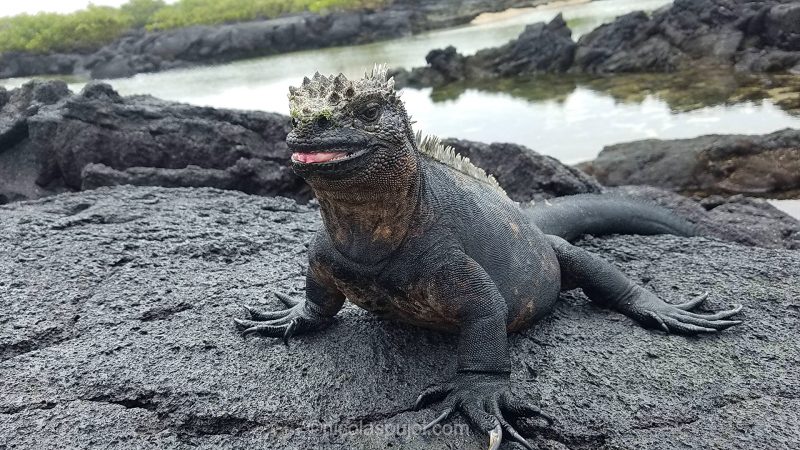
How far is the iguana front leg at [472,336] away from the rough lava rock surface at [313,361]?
0.10 meters

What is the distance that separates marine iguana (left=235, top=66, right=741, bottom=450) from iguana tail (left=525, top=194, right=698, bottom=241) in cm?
57

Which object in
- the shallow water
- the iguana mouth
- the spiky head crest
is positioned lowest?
the shallow water

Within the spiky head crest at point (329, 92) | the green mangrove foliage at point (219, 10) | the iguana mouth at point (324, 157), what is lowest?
the iguana mouth at point (324, 157)

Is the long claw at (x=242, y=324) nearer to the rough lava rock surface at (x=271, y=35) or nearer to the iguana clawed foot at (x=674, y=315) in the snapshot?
the iguana clawed foot at (x=674, y=315)

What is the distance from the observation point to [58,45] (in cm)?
1420

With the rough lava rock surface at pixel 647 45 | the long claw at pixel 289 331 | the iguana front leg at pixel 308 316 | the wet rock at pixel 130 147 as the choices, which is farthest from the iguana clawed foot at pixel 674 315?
the rough lava rock surface at pixel 647 45

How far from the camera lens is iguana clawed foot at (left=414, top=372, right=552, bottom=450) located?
2.19 meters

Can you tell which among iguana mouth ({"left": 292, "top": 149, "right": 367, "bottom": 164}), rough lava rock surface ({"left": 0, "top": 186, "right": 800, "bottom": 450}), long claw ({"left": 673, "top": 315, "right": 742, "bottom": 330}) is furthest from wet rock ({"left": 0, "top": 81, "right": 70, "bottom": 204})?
long claw ({"left": 673, "top": 315, "right": 742, "bottom": 330})

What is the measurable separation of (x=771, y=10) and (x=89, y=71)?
16131 millimetres

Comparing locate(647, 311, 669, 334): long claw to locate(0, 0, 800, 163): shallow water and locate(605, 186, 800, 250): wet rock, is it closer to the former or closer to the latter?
locate(605, 186, 800, 250): wet rock

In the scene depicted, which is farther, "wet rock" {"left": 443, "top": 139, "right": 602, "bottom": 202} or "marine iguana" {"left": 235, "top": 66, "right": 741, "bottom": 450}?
"wet rock" {"left": 443, "top": 139, "right": 602, "bottom": 202}

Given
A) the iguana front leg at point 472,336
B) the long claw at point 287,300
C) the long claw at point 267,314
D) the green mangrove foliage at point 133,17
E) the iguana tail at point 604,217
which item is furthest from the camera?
the green mangrove foliage at point 133,17

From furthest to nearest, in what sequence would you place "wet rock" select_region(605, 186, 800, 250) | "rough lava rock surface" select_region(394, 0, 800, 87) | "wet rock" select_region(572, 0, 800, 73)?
"rough lava rock surface" select_region(394, 0, 800, 87)
"wet rock" select_region(572, 0, 800, 73)
"wet rock" select_region(605, 186, 800, 250)

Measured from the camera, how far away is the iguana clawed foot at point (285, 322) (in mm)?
2812
